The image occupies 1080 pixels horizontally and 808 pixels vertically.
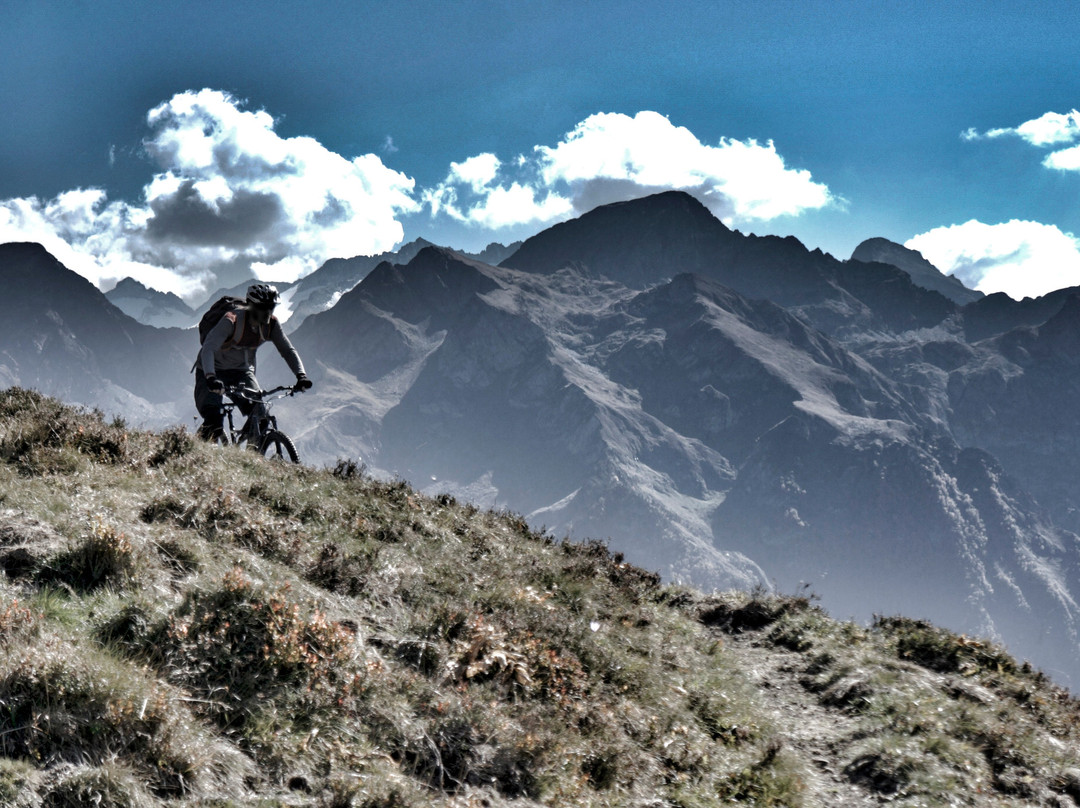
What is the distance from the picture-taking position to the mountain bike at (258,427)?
12203 millimetres

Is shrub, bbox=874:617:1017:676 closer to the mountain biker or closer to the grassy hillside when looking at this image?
the grassy hillside

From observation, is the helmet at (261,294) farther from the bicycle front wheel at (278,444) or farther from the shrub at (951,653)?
the shrub at (951,653)

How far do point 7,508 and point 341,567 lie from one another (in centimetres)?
316

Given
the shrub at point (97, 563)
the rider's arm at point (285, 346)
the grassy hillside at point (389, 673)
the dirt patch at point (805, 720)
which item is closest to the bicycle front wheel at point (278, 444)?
the rider's arm at point (285, 346)

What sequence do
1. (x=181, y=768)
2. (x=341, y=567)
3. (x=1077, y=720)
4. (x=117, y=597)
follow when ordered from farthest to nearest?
1. (x=1077, y=720)
2. (x=341, y=567)
3. (x=117, y=597)
4. (x=181, y=768)

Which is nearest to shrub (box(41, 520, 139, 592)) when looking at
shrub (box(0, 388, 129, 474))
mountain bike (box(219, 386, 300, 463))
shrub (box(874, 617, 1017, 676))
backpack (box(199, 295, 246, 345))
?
shrub (box(0, 388, 129, 474))

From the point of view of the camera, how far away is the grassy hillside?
4609 millimetres

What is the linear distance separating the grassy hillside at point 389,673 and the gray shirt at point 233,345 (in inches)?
84.0

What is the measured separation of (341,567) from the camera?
7.69m

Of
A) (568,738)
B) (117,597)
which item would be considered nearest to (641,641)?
(568,738)

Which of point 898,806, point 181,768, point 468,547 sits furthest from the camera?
point 468,547

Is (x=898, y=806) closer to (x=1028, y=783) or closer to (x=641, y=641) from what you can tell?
(x=1028, y=783)

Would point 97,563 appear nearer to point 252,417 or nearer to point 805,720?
point 252,417

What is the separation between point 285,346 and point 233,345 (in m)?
0.99
